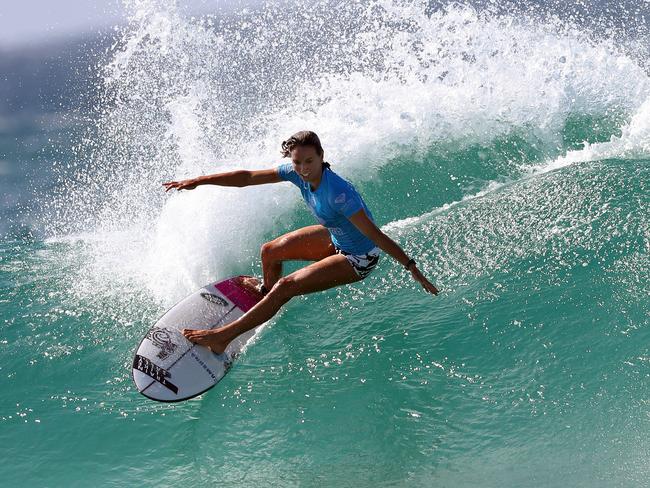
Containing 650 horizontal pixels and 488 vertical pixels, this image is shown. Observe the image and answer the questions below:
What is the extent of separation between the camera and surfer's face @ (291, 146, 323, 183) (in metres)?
5.13

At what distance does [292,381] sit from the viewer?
5.53 meters

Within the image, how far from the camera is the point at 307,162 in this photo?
5.16 m

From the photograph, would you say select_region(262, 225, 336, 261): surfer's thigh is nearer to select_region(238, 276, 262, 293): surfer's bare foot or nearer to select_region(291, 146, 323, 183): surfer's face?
select_region(238, 276, 262, 293): surfer's bare foot

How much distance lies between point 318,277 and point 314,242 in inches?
20.9

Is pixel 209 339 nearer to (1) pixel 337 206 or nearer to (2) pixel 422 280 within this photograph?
(1) pixel 337 206

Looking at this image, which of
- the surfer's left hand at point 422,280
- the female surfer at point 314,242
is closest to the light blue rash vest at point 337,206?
the female surfer at point 314,242

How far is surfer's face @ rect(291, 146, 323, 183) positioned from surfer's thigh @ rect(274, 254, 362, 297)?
0.71 m

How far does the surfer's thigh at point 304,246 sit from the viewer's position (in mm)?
5965

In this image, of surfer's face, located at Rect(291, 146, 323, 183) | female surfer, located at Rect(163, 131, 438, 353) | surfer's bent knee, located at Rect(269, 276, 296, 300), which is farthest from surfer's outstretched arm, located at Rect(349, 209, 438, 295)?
surfer's bent knee, located at Rect(269, 276, 296, 300)

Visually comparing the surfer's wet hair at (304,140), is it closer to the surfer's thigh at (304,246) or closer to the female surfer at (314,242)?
the female surfer at (314,242)

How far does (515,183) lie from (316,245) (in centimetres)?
335

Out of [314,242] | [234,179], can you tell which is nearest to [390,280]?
[314,242]

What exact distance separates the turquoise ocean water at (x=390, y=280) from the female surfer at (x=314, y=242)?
522mm

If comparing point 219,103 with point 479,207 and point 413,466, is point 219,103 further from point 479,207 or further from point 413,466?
point 413,466
